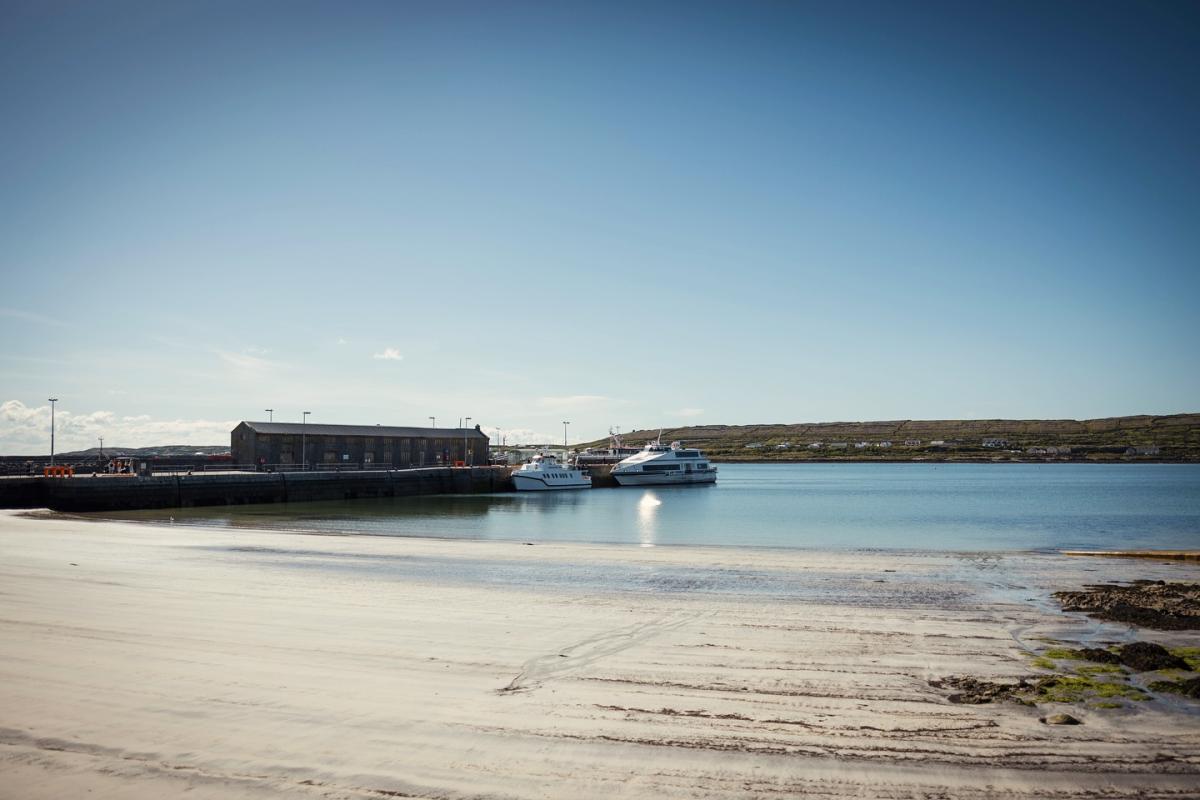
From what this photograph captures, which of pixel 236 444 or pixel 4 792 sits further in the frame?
pixel 236 444

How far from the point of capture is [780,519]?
45469 mm

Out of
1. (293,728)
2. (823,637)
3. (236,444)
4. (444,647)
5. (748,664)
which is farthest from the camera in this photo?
(236,444)

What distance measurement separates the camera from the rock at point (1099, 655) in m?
10.4

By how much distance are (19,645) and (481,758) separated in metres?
7.83

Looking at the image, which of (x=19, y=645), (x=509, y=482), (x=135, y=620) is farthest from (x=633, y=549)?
(x=509, y=482)

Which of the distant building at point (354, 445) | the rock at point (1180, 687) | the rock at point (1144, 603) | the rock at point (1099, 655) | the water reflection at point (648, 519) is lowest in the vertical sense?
the water reflection at point (648, 519)

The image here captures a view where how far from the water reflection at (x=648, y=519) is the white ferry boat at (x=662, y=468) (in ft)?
38.4

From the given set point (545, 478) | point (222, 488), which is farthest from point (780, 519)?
point (222, 488)

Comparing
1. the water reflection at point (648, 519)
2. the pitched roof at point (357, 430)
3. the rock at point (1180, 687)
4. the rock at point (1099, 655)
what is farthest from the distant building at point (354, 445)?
the rock at point (1180, 687)

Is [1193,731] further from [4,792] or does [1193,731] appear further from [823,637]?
[4,792]

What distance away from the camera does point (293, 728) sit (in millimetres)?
7418

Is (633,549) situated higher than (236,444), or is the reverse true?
(236,444)

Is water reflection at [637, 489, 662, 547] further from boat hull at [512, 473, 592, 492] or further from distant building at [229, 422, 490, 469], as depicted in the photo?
distant building at [229, 422, 490, 469]

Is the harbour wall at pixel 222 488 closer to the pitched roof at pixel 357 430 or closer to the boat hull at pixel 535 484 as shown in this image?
the boat hull at pixel 535 484
